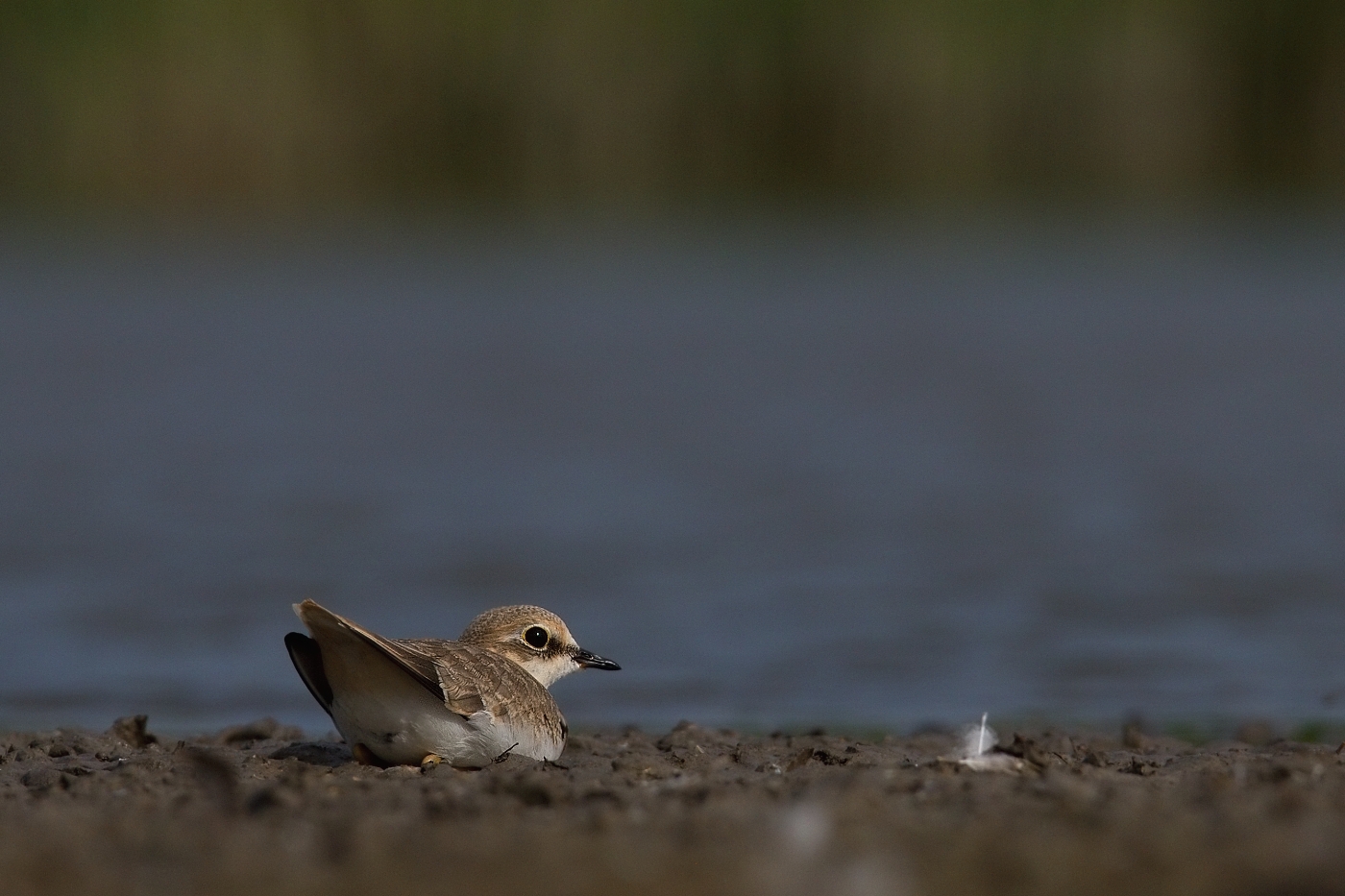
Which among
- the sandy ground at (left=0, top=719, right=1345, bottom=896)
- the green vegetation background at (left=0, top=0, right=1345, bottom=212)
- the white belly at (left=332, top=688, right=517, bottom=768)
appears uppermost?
the green vegetation background at (left=0, top=0, right=1345, bottom=212)

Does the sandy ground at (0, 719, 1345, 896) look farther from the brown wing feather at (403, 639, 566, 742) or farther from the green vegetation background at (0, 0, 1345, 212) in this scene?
the green vegetation background at (0, 0, 1345, 212)

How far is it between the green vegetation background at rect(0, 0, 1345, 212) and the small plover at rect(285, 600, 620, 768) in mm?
26296

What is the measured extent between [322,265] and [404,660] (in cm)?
2746

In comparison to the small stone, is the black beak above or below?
above

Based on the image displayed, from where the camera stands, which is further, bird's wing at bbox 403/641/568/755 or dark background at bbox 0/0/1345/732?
dark background at bbox 0/0/1345/732

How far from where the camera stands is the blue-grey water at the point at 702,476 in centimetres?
1148

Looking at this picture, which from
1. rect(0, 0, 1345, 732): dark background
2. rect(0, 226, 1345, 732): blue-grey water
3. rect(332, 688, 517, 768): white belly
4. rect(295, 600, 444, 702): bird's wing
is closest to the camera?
rect(295, 600, 444, 702): bird's wing

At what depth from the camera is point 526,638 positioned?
855 cm

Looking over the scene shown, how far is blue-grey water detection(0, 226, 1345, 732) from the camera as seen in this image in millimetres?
11477

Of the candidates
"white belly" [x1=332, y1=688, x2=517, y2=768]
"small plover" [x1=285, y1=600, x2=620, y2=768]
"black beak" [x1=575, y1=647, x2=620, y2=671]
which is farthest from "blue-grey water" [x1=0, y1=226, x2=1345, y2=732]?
"white belly" [x1=332, y1=688, x2=517, y2=768]

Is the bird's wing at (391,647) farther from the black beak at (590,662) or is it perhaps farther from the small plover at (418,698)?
the black beak at (590,662)

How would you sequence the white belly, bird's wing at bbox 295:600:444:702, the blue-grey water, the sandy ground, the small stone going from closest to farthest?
the sandy ground, bird's wing at bbox 295:600:444:702, the white belly, the small stone, the blue-grey water

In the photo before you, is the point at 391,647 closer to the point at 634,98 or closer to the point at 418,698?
the point at 418,698

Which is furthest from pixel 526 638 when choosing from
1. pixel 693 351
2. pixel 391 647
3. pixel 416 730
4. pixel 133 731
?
pixel 693 351
